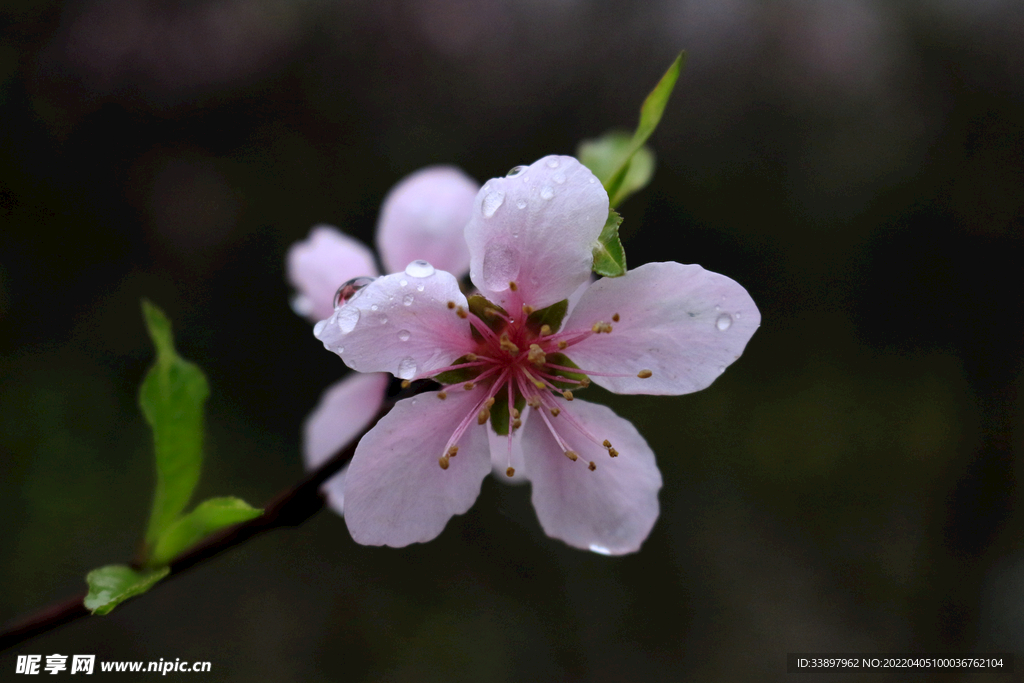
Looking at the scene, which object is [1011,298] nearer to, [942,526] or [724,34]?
[942,526]

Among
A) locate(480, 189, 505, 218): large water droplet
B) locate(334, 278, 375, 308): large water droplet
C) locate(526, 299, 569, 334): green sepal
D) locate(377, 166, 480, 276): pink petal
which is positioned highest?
locate(480, 189, 505, 218): large water droplet

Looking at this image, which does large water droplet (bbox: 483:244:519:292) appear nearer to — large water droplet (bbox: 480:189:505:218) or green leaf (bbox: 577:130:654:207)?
large water droplet (bbox: 480:189:505:218)

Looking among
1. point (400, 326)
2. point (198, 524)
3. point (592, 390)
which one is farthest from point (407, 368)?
point (592, 390)

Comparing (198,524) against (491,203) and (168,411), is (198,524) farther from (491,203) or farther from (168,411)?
(491,203)

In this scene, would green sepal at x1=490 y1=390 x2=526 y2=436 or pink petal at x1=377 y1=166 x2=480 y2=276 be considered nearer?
green sepal at x1=490 y1=390 x2=526 y2=436

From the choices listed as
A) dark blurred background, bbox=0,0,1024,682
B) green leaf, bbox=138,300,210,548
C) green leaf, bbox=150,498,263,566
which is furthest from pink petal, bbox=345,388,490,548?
dark blurred background, bbox=0,0,1024,682

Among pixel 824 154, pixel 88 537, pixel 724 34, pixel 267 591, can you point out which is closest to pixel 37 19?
pixel 88 537

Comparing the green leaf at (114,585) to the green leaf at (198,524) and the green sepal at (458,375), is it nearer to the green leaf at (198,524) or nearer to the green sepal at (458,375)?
the green leaf at (198,524)

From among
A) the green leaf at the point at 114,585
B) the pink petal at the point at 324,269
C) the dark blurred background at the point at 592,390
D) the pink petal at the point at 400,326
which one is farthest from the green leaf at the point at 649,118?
the dark blurred background at the point at 592,390
